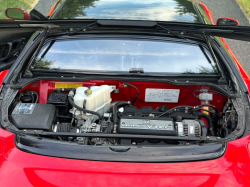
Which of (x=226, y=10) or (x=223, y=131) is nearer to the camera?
(x=223, y=131)

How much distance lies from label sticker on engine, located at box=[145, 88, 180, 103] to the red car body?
32.1 inches

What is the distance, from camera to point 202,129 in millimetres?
1795

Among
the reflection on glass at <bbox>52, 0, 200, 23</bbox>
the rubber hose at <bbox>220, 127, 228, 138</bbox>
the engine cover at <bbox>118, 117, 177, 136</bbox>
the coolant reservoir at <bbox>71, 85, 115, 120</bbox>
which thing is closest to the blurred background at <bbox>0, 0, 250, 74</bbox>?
the reflection on glass at <bbox>52, 0, 200, 23</bbox>

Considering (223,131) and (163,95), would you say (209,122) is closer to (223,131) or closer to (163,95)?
(223,131)

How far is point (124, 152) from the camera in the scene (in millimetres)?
1479

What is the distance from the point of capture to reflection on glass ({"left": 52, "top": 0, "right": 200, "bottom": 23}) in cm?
242

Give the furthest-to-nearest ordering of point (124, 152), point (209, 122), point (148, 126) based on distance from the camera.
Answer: point (209, 122) → point (148, 126) → point (124, 152)

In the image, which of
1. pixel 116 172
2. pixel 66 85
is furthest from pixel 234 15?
pixel 116 172

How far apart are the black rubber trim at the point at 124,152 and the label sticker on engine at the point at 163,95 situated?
2.44 ft

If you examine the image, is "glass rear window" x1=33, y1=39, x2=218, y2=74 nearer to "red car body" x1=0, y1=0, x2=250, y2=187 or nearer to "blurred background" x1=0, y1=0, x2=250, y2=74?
"red car body" x1=0, y1=0, x2=250, y2=187

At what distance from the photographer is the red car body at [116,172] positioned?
1.32 m

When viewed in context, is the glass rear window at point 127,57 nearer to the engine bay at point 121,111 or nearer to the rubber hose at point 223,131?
the engine bay at point 121,111

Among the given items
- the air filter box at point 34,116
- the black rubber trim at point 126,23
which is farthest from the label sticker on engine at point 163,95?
the air filter box at point 34,116

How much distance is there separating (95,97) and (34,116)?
1.62ft
